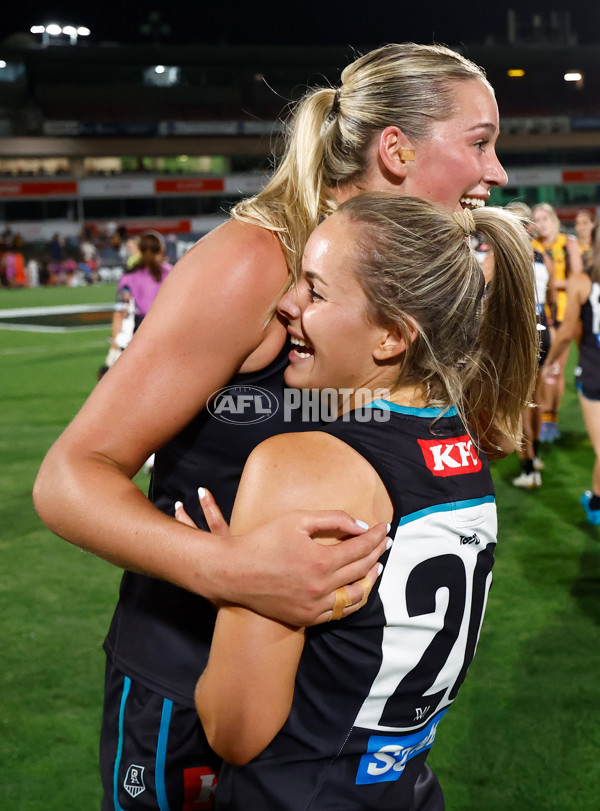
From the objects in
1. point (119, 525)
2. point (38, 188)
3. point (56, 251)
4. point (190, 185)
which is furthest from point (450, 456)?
point (190, 185)

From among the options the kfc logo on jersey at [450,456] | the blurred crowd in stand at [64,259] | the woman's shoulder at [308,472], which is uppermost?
the woman's shoulder at [308,472]

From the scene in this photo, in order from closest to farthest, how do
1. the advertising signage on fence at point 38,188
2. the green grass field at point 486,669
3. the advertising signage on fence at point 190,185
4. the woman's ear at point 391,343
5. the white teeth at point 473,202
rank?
the woman's ear at point 391,343
the white teeth at point 473,202
the green grass field at point 486,669
the advertising signage on fence at point 38,188
the advertising signage on fence at point 190,185

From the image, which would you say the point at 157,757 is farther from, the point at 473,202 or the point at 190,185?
the point at 190,185

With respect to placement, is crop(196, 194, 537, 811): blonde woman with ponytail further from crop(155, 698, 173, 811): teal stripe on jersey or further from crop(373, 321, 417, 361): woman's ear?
crop(155, 698, 173, 811): teal stripe on jersey

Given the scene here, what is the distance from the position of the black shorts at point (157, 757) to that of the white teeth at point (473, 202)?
113cm

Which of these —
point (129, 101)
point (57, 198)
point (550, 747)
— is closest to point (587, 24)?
point (129, 101)

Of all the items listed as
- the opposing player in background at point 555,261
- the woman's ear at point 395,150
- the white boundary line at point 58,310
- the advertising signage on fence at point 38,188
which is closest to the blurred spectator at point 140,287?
the opposing player in background at point 555,261

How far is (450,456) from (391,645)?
0.30m

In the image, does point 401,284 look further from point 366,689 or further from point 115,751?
point 115,751

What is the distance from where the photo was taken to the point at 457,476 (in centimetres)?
133

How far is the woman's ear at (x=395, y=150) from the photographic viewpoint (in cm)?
167

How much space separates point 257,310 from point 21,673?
301 centimetres

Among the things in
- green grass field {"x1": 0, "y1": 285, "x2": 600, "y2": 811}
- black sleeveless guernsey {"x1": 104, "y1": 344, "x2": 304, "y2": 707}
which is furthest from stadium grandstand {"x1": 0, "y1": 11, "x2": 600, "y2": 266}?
black sleeveless guernsey {"x1": 104, "y1": 344, "x2": 304, "y2": 707}

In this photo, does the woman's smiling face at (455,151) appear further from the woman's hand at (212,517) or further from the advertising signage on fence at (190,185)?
the advertising signage on fence at (190,185)
